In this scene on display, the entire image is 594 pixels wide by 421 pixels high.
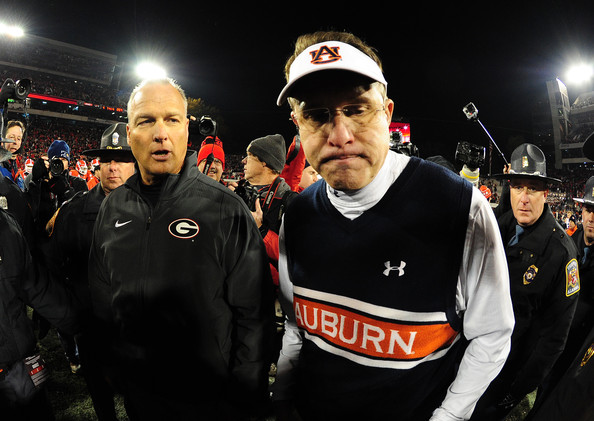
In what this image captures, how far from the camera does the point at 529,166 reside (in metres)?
3.22

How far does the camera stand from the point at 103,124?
40031 mm

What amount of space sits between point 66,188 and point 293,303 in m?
4.14

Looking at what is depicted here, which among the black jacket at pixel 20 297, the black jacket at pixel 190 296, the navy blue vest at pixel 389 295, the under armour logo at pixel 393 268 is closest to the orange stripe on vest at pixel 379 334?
the navy blue vest at pixel 389 295

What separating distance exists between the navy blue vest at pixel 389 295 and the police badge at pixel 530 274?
1.84m

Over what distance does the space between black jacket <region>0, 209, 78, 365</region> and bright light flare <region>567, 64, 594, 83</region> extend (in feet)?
154

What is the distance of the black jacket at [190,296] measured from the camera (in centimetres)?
176

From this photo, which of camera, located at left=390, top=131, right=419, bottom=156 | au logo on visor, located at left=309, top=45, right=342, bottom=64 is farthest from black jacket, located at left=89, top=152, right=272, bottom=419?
camera, located at left=390, top=131, right=419, bottom=156

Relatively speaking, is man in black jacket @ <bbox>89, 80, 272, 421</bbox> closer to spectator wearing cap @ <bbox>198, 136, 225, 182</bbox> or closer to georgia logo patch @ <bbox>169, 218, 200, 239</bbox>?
georgia logo patch @ <bbox>169, 218, 200, 239</bbox>

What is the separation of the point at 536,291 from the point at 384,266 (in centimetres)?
216

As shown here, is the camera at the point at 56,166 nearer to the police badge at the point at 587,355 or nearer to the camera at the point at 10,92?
the camera at the point at 10,92

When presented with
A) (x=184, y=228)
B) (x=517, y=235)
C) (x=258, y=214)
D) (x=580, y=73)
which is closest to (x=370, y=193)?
(x=184, y=228)

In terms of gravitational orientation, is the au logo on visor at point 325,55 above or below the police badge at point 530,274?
above

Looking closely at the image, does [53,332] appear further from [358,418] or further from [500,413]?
[500,413]

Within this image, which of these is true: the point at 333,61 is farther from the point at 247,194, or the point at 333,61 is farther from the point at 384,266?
the point at 247,194
